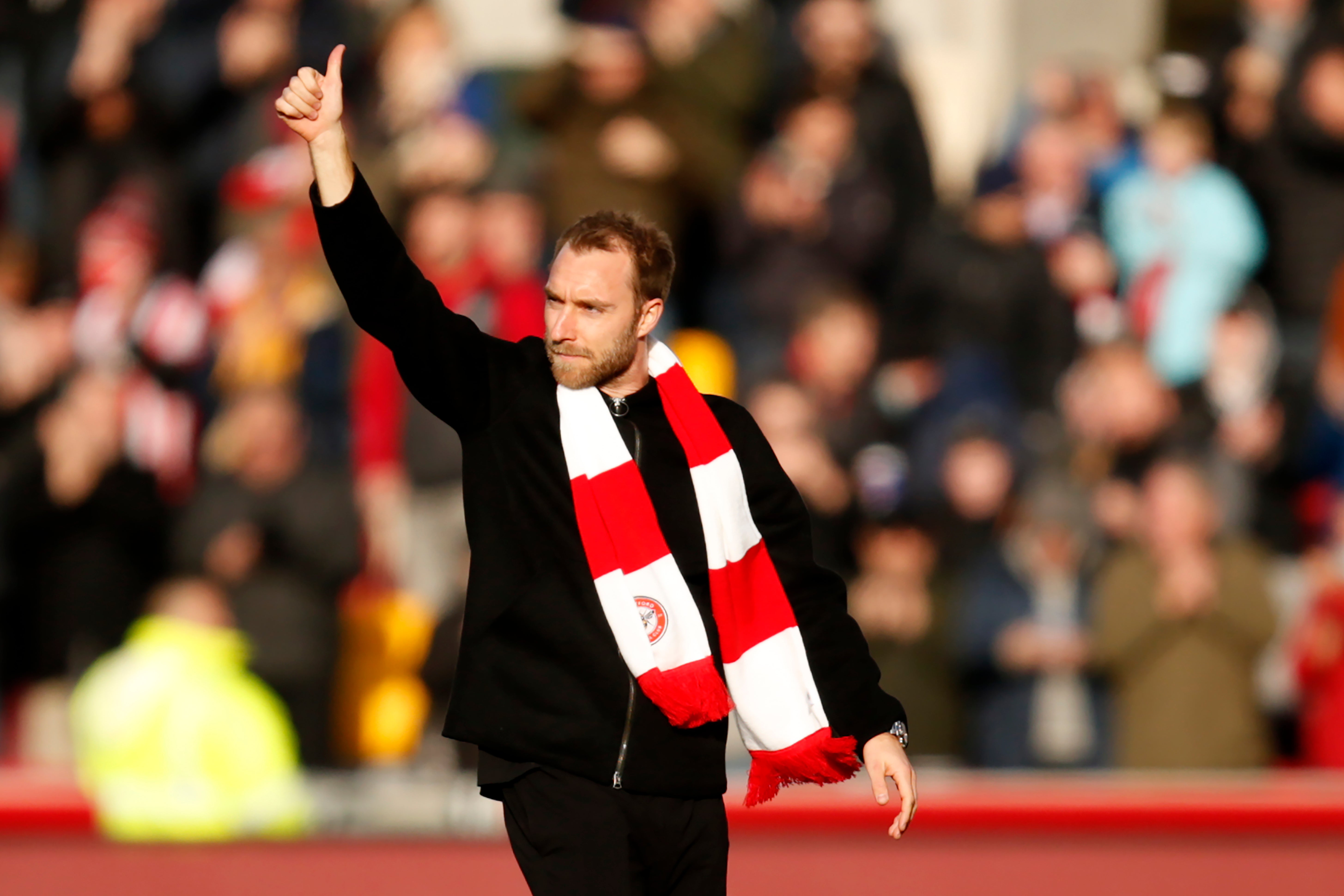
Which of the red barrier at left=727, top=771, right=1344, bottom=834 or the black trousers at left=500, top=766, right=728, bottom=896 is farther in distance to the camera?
the red barrier at left=727, top=771, right=1344, bottom=834

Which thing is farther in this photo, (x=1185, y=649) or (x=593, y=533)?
(x=1185, y=649)

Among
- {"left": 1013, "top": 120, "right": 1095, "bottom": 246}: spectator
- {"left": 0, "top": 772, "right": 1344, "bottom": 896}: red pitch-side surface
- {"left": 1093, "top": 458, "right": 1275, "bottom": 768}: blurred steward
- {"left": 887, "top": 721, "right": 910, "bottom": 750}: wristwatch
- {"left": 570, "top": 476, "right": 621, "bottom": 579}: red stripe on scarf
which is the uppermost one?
{"left": 1013, "top": 120, "right": 1095, "bottom": 246}: spectator

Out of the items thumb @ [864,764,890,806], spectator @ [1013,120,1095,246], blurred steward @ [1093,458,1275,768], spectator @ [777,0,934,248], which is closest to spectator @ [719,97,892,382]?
spectator @ [777,0,934,248]

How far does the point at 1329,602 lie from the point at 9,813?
4561mm

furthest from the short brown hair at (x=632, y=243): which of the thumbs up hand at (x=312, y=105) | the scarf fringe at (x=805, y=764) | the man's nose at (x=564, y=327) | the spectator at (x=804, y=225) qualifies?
the spectator at (x=804, y=225)

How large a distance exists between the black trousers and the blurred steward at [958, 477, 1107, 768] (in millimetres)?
3446

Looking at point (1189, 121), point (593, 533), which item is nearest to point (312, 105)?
point (593, 533)

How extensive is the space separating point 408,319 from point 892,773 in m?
1.20

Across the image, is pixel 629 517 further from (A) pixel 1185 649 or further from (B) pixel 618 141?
(B) pixel 618 141

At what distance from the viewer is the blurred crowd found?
270 inches

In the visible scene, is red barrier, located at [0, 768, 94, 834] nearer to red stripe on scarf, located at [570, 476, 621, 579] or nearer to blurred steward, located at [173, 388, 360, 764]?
blurred steward, located at [173, 388, 360, 764]

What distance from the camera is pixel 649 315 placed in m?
3.44

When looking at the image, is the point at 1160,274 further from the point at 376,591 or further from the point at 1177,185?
the point at 376,591

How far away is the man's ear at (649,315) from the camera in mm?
3422
